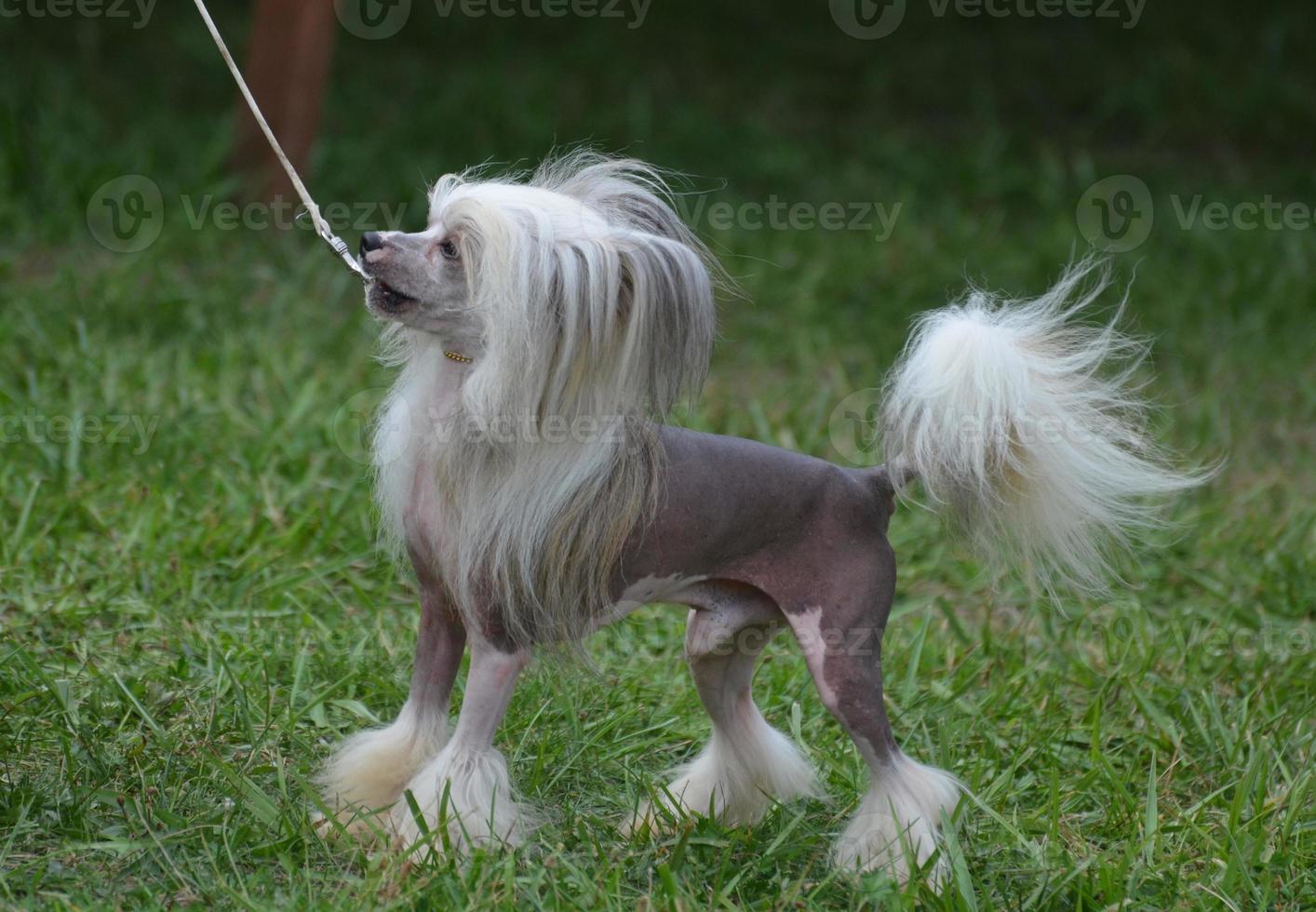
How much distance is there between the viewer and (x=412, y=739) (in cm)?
238

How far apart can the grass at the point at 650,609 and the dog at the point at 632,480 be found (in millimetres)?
145

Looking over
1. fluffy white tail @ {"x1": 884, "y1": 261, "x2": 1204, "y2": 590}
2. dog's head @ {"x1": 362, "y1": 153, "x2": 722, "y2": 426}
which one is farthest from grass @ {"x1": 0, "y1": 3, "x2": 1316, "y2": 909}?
dog's head @ {"x1": 362, "y1": 153, "x2": 722, "y2": 426}

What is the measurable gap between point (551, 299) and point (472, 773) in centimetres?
74

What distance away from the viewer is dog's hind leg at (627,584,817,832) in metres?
2.35

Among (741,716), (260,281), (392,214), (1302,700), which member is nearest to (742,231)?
(392,214)

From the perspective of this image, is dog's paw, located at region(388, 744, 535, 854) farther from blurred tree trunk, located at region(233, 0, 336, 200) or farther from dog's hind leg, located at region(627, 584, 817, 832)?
blurred tree trunk, located at region(233, 0, 336, 200)

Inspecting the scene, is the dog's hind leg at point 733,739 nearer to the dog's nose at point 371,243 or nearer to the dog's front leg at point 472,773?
the dog's front leg at point 472,773

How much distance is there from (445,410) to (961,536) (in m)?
0.86

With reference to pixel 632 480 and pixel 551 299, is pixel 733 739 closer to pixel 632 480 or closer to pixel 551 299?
pixel 632 480

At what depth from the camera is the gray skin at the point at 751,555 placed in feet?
7.23

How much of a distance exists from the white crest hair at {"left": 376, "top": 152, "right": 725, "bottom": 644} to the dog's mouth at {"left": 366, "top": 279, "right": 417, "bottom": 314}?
10cm

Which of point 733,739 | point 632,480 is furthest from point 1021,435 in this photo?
point 733,739

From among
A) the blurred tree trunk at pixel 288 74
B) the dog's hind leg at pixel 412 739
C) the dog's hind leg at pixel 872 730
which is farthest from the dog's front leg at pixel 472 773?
the blurred tree trunk at pixel 288 74

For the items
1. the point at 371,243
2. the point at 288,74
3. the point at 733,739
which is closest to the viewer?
the point at 371,243
